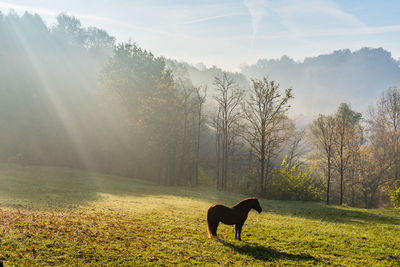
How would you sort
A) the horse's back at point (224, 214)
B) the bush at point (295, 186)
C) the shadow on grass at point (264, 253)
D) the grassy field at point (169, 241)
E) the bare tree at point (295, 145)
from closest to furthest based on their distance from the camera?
the grassy field at point (169, 241) → the shadow on grass at point (264, 253) → the horse's back at point (224, 214) → the bush at point (295, 186) → the bare tree at point (295, 145)

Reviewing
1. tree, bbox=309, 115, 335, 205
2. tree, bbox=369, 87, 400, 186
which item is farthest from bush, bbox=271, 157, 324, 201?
tree, bbox=369, 87, 400, 186

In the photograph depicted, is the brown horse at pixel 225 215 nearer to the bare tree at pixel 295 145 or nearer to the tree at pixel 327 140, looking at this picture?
the tree at pixel 327 140

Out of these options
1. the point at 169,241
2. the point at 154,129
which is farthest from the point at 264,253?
the point at 154,129

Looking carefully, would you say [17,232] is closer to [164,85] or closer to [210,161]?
[164,85]

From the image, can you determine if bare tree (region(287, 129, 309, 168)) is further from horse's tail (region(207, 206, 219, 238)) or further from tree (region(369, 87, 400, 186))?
horse's tail (region(207, 206, 219, 238))

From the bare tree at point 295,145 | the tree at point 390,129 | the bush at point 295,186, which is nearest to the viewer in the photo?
the bush at point 295,186

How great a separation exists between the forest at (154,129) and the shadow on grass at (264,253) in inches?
884

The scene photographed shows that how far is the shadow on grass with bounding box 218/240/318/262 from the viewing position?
10.1 metres

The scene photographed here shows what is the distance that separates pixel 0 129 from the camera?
5212 cm

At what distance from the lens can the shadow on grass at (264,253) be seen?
33.3 ft

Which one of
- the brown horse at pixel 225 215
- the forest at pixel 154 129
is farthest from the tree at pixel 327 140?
the brown horse at pixel 225 215

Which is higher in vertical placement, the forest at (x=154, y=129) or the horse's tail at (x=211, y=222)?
the forest at (x=154, y=129)

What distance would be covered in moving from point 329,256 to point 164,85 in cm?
4001

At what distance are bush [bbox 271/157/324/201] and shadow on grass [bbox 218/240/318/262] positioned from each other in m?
20.8
